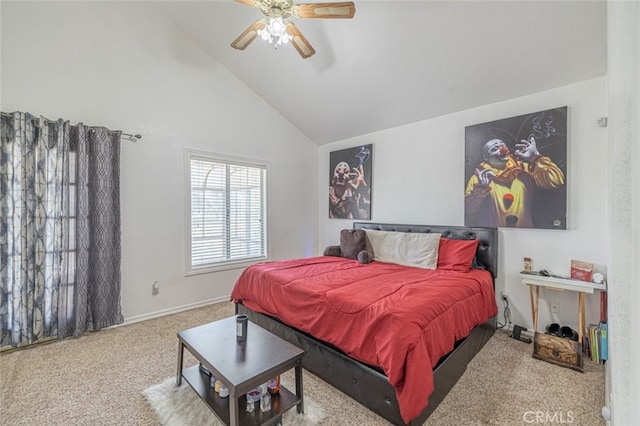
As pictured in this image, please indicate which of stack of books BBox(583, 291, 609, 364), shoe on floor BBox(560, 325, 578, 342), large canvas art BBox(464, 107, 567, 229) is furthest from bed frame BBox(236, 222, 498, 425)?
large canvas art BBox(464, 107, 567, 229)

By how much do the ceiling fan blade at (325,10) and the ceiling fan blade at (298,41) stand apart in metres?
0.12

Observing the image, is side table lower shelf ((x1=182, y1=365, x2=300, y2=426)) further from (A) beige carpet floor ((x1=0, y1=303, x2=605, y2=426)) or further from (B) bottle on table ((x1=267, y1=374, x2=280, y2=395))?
(A) beige carpet floor ((x1=0, y1=303, x2=605, y2=426))

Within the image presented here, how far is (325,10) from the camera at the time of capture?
2061 mm

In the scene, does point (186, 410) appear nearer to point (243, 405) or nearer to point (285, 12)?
point (243, 405)

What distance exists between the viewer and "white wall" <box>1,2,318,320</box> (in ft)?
8.90

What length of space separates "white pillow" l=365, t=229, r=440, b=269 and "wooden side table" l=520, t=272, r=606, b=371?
0.89m

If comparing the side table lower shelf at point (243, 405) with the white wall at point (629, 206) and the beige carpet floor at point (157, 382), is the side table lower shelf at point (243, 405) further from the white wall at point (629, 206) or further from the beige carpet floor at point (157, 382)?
the white wall at point (629, 206)

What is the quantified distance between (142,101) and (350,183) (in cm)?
308

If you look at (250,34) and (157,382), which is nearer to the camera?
(157,382)

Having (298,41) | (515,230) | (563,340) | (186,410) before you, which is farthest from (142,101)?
(563,340)

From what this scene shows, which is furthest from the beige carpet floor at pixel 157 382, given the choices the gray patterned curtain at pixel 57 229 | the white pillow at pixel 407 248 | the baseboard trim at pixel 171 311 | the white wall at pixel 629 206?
the white wall at pixel 629 206

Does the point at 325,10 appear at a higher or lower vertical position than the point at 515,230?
higher

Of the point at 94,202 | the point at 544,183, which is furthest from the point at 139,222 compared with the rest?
the point at 544,183

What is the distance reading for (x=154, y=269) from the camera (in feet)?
11.2
